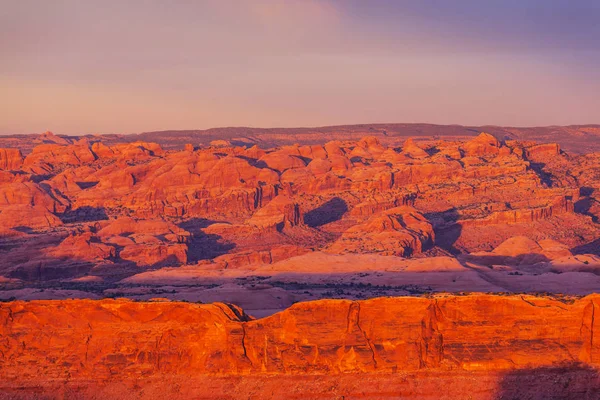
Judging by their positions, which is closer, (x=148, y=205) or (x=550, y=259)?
(x=550, y=259)

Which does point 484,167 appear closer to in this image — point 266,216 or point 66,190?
point 266,216

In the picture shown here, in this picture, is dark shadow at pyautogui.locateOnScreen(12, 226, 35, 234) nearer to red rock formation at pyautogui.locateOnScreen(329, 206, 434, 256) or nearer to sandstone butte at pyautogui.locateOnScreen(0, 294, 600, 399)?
red rock formation at pyautogui.locateOnScreen(329, 206, 434, 256)

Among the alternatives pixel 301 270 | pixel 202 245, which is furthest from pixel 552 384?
pixel 202 245

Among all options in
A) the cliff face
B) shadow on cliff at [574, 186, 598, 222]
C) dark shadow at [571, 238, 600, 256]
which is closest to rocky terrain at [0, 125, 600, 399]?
the cliff face

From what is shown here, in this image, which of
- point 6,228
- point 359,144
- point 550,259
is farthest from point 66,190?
point 550,259

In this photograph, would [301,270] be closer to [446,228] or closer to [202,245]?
[202,245]

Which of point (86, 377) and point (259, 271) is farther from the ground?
point (86, 377)

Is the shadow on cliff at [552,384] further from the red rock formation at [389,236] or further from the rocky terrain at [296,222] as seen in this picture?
the red rock formation at [389,236]
